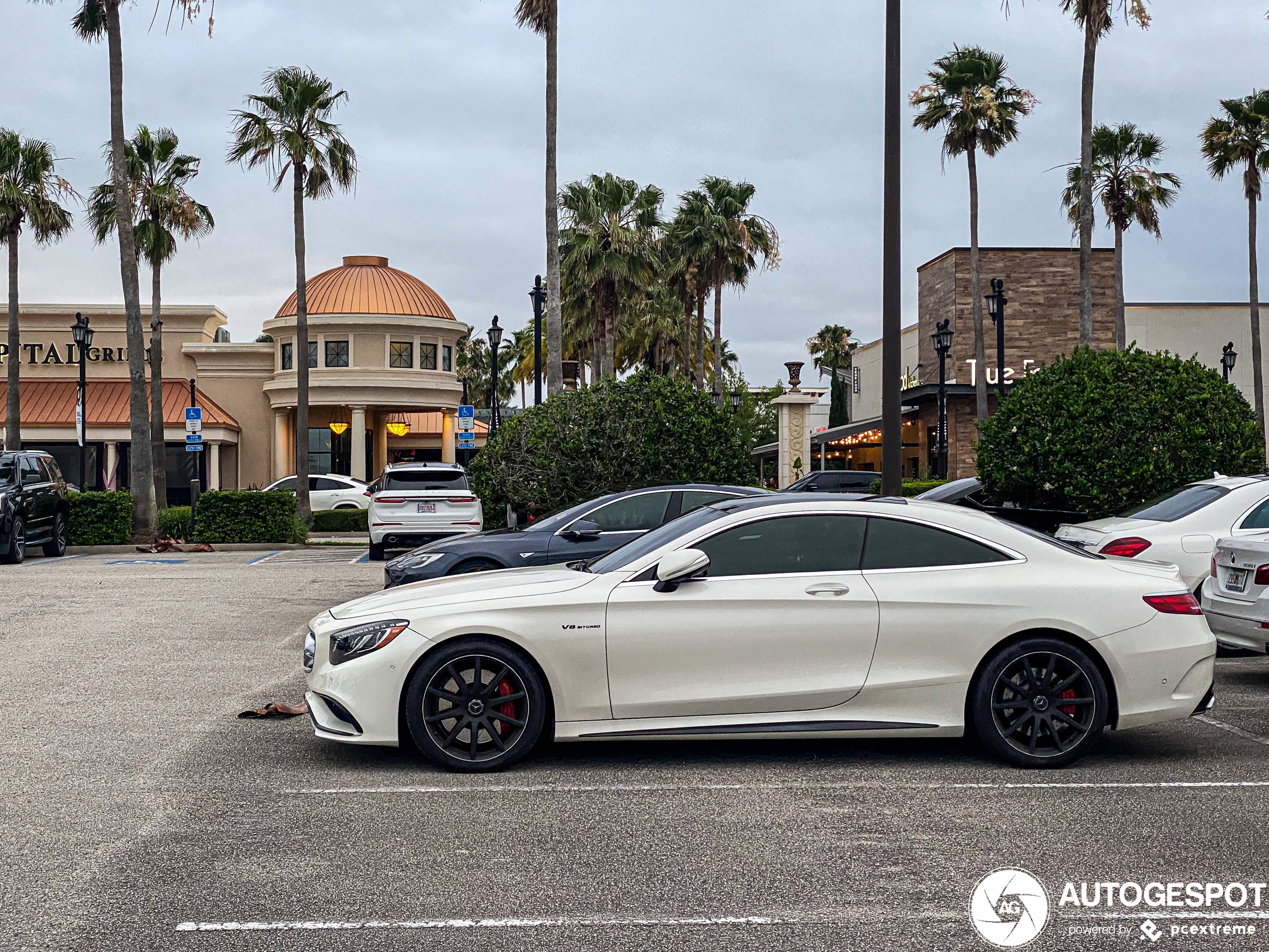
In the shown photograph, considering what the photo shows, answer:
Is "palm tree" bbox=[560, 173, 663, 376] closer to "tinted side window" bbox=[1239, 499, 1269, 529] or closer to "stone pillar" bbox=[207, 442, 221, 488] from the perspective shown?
"stone pillar" bbox=[207, 442, 221, 488]

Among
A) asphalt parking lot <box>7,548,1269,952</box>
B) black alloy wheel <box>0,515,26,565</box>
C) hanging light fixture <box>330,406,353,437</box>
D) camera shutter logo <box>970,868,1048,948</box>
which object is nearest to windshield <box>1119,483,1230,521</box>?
asphalt parking lot <box>7,548,1269,952</box>

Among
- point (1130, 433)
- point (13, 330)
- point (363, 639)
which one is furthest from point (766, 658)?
point (13, 330)

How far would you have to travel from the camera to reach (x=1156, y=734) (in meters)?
7.71

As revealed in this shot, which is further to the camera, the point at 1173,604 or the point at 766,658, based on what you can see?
the point at 1173,604

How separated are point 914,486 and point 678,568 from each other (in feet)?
81.7

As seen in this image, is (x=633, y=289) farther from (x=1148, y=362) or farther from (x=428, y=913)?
(x=428, y=913)

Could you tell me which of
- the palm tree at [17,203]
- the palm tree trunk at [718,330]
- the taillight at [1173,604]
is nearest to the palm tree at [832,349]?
the palm tree trunk at [718,330]

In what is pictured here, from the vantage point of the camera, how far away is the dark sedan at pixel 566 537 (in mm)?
11516

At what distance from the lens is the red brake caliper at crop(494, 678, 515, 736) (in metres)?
6.65

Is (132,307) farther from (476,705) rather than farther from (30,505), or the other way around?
(476,705)

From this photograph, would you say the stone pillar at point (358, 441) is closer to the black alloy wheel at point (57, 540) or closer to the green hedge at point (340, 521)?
the green hedge at point (340, 521)

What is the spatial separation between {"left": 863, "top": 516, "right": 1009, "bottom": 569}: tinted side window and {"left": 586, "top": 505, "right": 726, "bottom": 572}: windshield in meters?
0.88

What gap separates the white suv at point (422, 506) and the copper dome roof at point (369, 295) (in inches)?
1171

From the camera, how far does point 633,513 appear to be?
12.5m
